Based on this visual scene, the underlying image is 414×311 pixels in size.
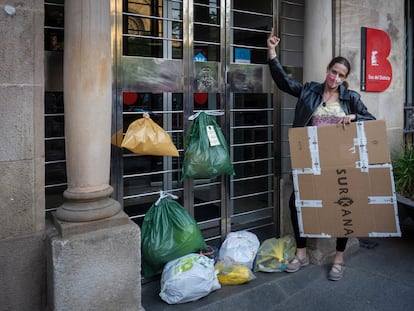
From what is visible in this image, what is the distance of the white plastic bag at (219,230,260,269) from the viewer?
389cm

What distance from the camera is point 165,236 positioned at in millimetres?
3506

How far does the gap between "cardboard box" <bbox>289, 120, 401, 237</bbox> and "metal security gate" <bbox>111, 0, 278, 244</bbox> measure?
911mm

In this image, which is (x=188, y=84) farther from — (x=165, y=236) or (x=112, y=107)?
(x=165, y=236)

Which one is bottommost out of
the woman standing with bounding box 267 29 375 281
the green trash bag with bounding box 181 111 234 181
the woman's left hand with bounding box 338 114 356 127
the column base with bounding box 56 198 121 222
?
the column base with bounding box 56 198 121 222

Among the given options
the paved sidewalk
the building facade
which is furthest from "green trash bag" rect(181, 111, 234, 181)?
the paved sidewalk

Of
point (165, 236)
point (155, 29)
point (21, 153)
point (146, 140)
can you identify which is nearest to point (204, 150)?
point (146, 140)

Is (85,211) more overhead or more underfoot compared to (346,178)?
more underfoot

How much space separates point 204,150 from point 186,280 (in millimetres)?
1146

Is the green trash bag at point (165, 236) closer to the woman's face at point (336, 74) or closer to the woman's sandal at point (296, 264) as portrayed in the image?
the woman's sandal at point (296, 264)

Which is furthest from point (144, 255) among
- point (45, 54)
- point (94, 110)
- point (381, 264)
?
point (381, 264)

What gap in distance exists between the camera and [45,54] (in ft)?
10.1

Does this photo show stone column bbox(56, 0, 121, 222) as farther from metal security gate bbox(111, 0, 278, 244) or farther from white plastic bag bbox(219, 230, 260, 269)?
white plastic bag bbox(219, 230, 260, 269)

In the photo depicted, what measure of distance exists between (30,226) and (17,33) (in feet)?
4.38

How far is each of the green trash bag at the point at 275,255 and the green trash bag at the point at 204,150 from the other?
→ 0.89 m
